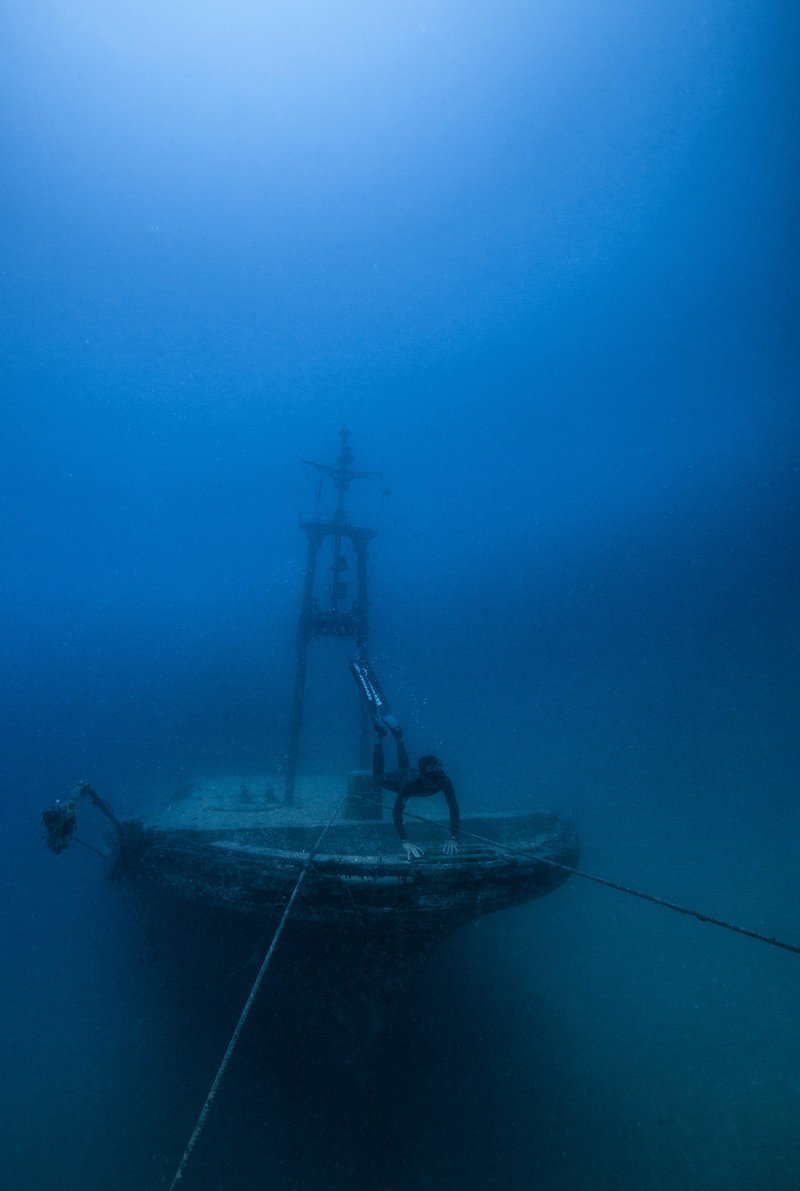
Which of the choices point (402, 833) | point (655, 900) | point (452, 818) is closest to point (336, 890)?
point (402, 833)

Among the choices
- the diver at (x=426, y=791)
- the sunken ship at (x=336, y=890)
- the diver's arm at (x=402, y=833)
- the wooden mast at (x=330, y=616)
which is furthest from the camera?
the wooden mast at (x=330, y=616)

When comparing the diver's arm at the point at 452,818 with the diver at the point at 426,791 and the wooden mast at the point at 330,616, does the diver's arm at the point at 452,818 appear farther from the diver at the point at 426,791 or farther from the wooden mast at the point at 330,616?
the wooden mast at the point at 330,616

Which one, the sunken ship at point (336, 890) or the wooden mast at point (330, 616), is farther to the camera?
the wooden mast at point (330, 616)

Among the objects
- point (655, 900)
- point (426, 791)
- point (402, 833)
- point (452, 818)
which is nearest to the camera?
point (655, 900)

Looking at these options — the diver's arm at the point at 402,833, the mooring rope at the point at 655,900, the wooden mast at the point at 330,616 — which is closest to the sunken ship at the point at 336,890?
the diver's arm at the point at 402,833

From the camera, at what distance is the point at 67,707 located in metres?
48.5

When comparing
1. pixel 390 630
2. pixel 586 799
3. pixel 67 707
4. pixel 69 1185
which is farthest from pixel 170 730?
pixel 69 1185

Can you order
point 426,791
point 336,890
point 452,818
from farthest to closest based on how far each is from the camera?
point 452,818 < point 426,791 < point 336,890

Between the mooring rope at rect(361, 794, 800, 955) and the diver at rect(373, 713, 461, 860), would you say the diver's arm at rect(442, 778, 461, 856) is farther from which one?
the mooring rope at rect(361, 794, 800, 955)

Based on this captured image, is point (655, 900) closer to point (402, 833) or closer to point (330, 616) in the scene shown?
point (402, 833)

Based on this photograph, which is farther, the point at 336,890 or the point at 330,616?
the point at 330,616

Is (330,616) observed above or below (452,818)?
above

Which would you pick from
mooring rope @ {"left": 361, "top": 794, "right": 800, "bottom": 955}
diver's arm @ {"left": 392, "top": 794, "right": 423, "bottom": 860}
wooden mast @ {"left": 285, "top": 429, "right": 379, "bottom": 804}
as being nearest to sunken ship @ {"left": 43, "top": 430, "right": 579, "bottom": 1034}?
diver's arm @ {"left": 392, "top": 794, "right": 423, "bottom": 860}

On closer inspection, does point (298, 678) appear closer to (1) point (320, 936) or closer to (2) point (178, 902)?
(2) point (178, 902)
